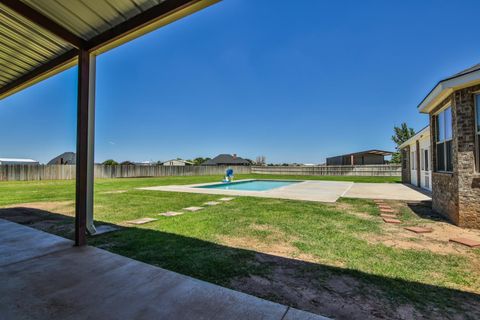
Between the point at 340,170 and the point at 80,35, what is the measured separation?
24374mm

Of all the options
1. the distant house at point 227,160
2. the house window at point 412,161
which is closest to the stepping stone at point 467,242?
the house window at point 412,161

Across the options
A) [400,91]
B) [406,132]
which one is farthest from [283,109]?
[406,132]

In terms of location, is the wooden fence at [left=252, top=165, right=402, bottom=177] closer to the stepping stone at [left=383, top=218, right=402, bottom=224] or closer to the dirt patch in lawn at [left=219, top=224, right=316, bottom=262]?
the stepping stone at [left=383, top=218, right=402, bottom=224]

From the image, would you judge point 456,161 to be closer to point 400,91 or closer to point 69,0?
point 69,0

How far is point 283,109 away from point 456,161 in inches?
1074

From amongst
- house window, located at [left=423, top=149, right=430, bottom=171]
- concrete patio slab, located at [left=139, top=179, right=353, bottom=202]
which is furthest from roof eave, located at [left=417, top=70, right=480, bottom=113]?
house window, located at [left=423, top=149, right=430, bottom=171]

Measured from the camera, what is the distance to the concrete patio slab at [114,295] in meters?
1.81

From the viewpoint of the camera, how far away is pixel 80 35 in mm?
3393

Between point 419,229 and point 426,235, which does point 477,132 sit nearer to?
point 419,229

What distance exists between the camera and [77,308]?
6.22ft

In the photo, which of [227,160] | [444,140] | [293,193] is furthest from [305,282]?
[227,160]

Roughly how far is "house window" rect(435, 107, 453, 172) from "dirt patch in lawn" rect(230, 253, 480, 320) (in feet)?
15.1

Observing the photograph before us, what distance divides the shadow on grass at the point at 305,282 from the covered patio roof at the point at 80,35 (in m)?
1.36

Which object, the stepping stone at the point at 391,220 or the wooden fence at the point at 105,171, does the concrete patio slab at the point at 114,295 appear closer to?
the stepping stone at the point at 391,220
